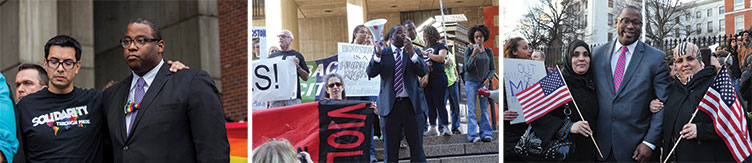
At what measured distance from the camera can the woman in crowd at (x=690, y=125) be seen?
550 cm

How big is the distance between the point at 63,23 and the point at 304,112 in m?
5.19

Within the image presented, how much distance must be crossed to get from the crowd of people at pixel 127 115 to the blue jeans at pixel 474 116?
285 centimetres

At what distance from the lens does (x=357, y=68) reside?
593 centimetres

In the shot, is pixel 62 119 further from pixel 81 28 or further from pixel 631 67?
pixel 81 28

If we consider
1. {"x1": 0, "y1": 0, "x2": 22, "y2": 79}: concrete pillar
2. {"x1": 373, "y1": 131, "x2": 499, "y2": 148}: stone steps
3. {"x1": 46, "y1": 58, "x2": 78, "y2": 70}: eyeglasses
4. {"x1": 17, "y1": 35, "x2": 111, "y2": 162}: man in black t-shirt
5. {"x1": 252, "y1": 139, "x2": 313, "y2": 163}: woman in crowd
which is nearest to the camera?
{"x1": 17, "y1": 35, "x2": 111, "y2": 162}: man in black t-shirt

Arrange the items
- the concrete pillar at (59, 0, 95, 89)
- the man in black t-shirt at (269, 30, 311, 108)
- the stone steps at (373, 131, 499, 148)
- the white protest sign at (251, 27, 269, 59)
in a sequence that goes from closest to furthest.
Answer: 1. the stone steps at (373, 131, 499, 148)
2. the man in black t-shirt at (269, 30, 311, 108)
3. the white protest sign at (251, 27, 269, 59)
4. the concrete pillar at (59, 0, 95, 89)

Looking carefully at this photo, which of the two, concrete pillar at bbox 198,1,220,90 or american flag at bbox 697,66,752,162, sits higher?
concrete pillar at bbox 198,1,220,90

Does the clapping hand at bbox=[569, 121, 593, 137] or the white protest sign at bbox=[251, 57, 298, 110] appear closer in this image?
the clapping hand at bbox=[569, 121, 593, 137]

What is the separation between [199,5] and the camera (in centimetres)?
959

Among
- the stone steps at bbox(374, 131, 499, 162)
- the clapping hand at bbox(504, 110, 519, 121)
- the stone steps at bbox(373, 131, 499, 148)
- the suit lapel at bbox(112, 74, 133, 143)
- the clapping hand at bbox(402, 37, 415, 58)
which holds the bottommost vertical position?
the stone steps at bbox(374, 131, 499, 162)

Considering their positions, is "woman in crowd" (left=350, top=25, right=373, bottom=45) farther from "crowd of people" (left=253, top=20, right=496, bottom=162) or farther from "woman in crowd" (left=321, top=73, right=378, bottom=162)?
"woman in crowd" (left=321, top=73, right=378, bottom=162)

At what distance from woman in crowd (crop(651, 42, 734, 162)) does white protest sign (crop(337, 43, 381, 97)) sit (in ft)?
8.09

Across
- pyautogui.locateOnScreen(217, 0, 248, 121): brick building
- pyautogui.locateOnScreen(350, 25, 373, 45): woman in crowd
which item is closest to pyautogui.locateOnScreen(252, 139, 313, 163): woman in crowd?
pyautogui.locateOnScreen(350, 25, 373, 45): woman in crowd

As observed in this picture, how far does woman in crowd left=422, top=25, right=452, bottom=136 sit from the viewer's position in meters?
5.85
